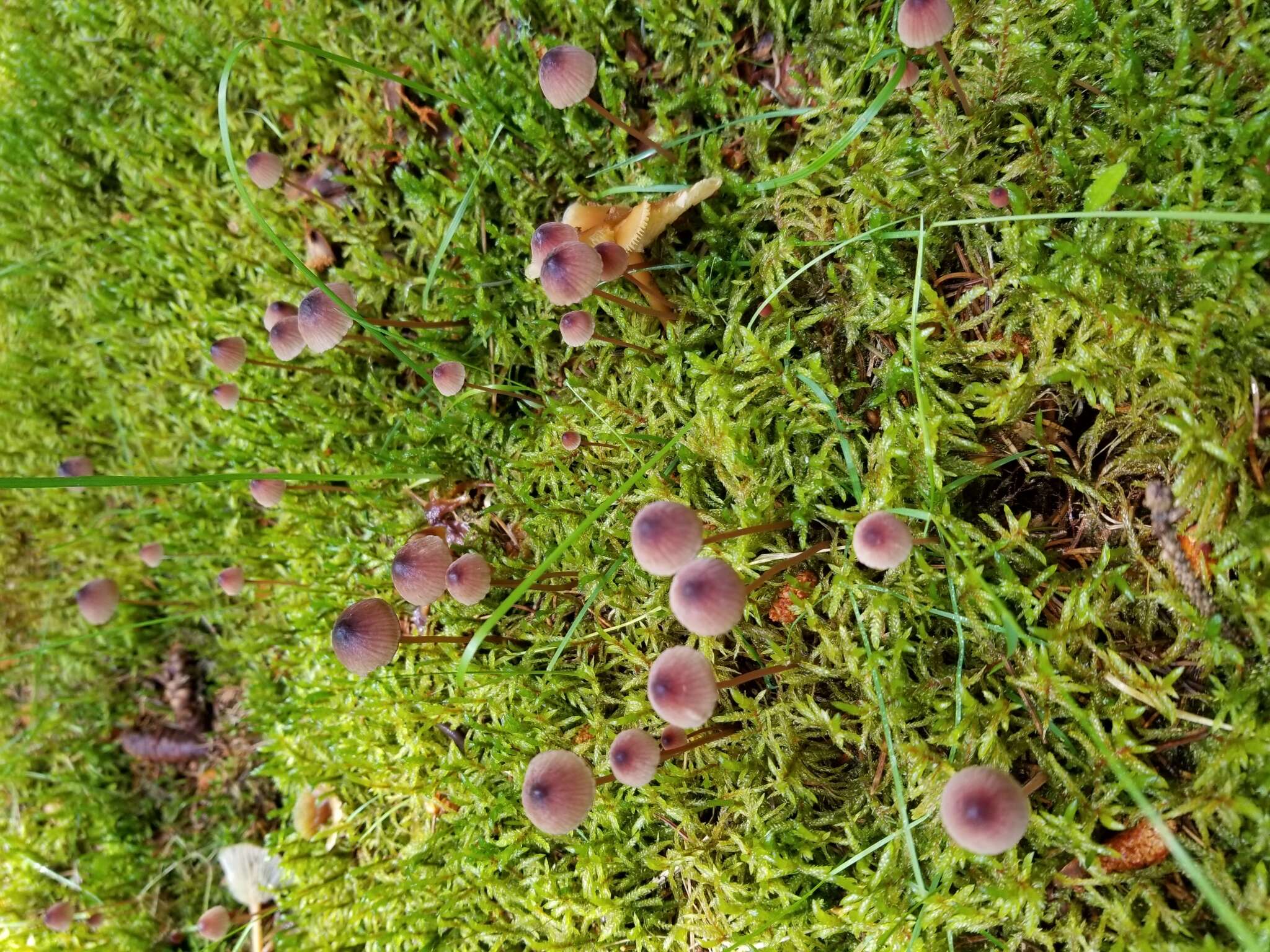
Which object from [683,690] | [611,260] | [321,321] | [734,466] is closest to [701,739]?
[683,690]

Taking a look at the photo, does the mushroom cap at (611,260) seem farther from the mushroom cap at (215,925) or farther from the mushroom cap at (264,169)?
the mushroom cap at (215,925)

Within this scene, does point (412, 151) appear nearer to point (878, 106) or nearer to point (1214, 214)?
point (878, 106)

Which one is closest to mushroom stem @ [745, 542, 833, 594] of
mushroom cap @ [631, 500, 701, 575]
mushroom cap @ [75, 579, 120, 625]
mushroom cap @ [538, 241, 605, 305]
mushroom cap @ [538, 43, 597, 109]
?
mushroom cap @ [631, 500, 701, 575]

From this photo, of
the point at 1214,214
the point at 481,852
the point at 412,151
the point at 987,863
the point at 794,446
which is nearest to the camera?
the point at 1214,214

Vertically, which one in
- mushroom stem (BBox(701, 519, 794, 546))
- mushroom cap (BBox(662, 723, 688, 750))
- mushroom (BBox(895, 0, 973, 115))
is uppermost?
mushroom (BBox(895, 0, 973, 115))

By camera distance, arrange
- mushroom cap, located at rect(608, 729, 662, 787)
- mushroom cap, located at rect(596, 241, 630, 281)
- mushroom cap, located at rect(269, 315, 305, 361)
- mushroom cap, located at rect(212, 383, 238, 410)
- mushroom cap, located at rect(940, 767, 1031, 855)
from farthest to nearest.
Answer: mushroom cap, located at rect(212, 383, 238, 410) < mushroom cap, located at rect(269, 315, 305, 361) < mushroom cap, located at rect(596, 241, 630, 281) < mushroom cap, located at rect(608, 729, 662, 787) < mushroom cap, located at rect(940, 767, 1031, 855)

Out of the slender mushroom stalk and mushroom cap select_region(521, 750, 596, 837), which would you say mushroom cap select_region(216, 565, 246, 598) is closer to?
mushroom cap select_region(521, 750, 596, 837)

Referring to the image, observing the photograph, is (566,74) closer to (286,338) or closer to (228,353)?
(286,338)

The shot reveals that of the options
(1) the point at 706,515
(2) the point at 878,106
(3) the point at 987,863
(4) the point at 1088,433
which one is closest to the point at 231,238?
(1) the point at 706,515
